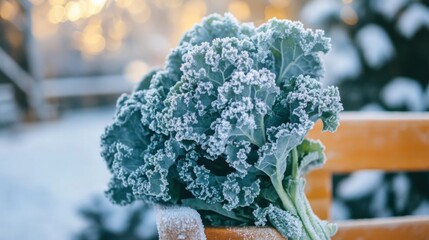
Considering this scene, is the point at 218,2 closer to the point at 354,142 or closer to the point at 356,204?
the point at 356,204

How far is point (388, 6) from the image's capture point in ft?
9.32

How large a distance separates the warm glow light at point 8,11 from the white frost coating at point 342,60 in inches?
238

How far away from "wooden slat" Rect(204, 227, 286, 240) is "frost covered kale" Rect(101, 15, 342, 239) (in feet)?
0.06

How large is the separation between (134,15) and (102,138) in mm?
9195

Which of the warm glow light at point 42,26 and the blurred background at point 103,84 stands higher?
the warm glow light at point 42,26

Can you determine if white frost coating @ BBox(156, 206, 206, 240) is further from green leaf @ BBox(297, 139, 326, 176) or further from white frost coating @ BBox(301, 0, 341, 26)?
white frost coating @ BBox(301, 0, 341, 26)

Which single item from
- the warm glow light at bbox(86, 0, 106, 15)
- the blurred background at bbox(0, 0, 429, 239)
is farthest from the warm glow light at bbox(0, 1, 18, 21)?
the warm glow light at bbox(86, 0, 106, 15)

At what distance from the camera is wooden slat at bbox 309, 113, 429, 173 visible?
1620 millimetres

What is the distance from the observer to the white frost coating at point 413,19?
2.72 m

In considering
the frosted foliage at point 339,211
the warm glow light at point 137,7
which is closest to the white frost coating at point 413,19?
the frosted foliage at point 339,211

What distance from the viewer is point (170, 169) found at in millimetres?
1052

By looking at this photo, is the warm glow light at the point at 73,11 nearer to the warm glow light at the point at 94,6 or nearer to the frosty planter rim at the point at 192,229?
the warm glow light at the point at 94,6

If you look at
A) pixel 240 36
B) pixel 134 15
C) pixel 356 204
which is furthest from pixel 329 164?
pixel 134 15

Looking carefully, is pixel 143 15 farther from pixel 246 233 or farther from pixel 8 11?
pixel 246 233
